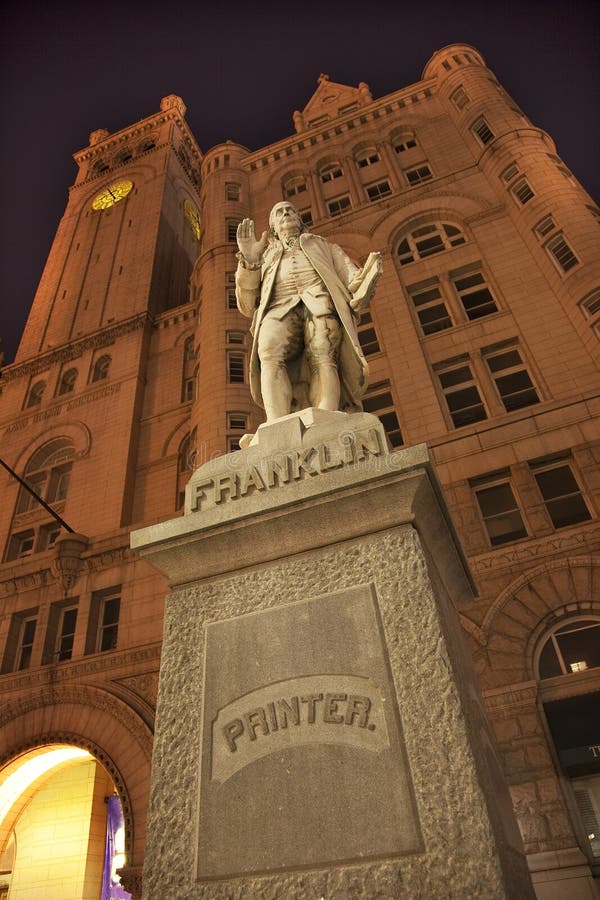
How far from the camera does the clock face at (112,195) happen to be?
4138cm

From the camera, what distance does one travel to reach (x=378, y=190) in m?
28.3

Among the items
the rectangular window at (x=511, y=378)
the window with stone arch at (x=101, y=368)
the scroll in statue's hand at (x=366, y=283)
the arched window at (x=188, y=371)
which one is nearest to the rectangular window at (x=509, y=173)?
the rectangular window at (x=511, y=378)

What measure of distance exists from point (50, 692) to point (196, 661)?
55.8 feet

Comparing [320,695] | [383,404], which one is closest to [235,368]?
[383,404]

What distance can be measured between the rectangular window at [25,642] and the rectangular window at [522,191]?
22.7m

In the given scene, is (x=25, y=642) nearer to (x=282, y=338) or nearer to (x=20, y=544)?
(x=20, y=544)

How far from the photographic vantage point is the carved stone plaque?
9.53 ft

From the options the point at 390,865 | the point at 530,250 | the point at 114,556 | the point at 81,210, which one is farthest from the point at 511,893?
the point at 81,210

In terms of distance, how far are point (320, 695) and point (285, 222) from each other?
16.4 feet

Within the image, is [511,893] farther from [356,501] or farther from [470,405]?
[470,405]

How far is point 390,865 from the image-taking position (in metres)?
2.74

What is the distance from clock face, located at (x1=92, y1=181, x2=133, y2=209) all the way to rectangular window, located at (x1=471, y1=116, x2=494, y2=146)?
24519 mm

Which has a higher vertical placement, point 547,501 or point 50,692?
point 547,501

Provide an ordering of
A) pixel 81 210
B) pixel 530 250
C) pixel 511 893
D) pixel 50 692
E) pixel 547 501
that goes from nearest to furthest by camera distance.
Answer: pixel 511 893 < pixel 547 501 < pixel 50 692 < pixel 530 250 < pixel 81 210
